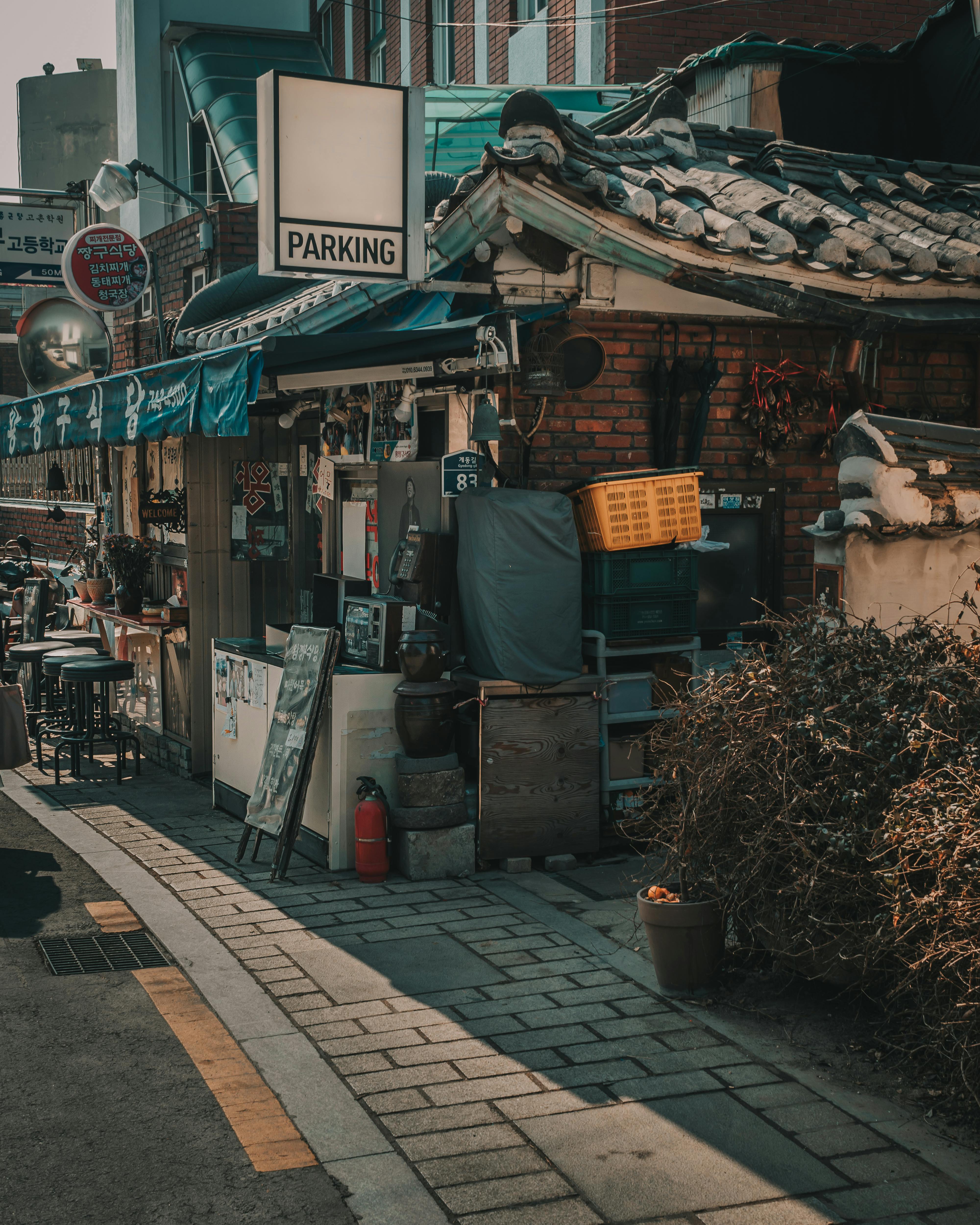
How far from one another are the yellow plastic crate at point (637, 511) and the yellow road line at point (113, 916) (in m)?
3.42

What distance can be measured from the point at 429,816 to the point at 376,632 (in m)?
1.18

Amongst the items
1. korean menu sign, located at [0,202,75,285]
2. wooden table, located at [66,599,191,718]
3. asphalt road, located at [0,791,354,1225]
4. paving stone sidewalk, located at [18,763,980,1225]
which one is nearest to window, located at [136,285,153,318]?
korean menu sign, located at [0,202,75,285]

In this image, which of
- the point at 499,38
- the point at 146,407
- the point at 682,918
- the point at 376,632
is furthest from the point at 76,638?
A: the point at 499,38

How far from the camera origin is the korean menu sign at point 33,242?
1659 centimetres

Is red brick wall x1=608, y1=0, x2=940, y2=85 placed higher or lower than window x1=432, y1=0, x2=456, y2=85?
lower

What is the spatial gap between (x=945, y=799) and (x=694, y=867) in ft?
4.55

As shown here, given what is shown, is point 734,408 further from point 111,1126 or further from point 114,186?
point 114,186

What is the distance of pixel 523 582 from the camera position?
776 cm

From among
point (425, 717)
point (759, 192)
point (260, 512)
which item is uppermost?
point (759, 192)

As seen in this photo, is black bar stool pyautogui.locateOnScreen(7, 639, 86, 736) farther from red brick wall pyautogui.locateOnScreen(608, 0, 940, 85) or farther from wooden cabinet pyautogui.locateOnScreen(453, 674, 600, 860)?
red brick wall pyautogui.locateOnScreen(608, 0, 940, 85)

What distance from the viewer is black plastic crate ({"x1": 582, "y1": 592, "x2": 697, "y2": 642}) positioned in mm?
8062

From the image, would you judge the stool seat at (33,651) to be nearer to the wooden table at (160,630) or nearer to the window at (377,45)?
the wooden table at (160,630)

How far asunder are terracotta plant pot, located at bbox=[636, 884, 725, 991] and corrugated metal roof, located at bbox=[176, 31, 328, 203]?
1314 cm

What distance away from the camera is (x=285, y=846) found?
7816 millimetres
